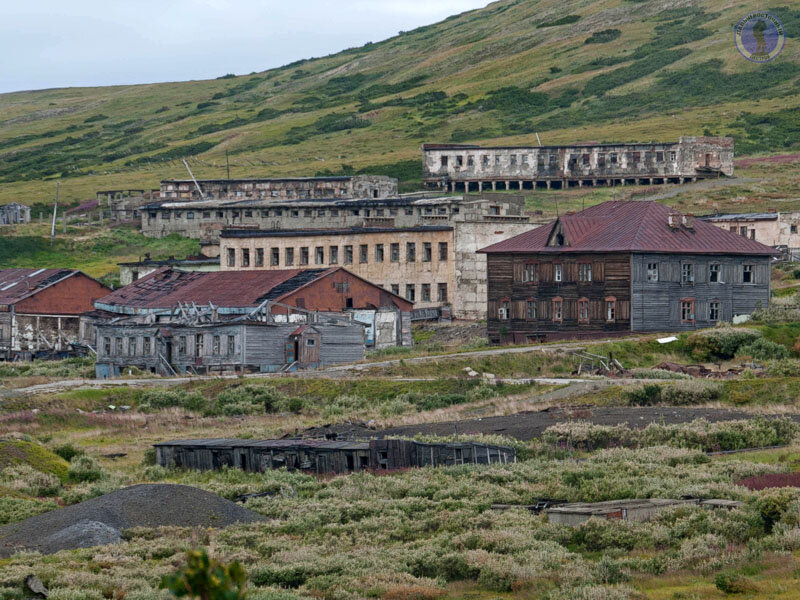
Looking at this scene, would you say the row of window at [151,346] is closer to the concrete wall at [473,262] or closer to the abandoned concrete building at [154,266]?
the concrete wall at [473,262]

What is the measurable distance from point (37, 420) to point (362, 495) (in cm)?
2451

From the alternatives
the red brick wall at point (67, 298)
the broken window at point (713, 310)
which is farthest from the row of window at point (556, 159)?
the broken window at point (713, 310)

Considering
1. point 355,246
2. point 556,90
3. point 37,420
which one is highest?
point 556,90

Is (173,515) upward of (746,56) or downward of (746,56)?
downward

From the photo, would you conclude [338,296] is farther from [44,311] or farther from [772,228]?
[772,228]

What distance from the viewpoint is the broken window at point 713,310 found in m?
70.7

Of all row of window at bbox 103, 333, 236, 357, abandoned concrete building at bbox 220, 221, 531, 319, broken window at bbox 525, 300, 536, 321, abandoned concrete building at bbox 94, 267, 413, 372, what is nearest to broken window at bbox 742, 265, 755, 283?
broken window at bbox 525, 300, 536, 321

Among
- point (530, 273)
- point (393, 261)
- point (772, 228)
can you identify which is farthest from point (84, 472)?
point (772, 228)

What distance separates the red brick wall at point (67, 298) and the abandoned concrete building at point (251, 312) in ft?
20.4

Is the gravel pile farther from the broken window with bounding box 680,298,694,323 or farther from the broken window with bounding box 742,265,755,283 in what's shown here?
the broken window with bounding box 742,265,755,283

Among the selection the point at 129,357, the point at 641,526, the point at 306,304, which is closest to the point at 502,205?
the point at 306,304

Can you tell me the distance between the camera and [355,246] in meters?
93.6

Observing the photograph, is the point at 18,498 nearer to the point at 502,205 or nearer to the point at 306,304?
the point at 306,304

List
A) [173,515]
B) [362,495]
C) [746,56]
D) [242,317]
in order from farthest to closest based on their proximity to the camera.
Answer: [746,56], [242,317], [362,495], [173,515]
